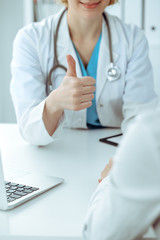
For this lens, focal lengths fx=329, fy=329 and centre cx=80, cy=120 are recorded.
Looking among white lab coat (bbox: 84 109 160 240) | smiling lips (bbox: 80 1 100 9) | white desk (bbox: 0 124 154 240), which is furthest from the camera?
smiling lips (bbox: 80 1 100 9)

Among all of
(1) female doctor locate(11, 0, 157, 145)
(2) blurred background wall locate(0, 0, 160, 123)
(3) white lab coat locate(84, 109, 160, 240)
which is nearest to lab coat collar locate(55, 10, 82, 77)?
(1) female doctor locate(11, 0, 157, 145)

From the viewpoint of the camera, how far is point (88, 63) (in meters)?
1.24

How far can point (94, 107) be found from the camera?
4.07 ft

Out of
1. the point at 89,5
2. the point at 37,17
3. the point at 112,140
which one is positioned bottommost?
the point at 112,140

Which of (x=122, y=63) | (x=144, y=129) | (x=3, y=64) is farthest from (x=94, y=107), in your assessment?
(x=3, y=64)

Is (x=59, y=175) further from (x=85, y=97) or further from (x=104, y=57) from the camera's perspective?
(x=104, y=57)

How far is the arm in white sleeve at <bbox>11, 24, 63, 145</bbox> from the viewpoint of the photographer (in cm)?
99

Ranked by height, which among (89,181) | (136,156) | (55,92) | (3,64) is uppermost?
(136,156)

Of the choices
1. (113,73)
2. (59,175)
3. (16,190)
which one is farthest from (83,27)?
(16,190)

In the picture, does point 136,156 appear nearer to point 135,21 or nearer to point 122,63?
point 122,63

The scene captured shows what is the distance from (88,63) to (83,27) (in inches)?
5.4

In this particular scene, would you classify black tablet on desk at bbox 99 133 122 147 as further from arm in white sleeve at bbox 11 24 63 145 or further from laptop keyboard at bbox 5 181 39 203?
laptop keyboard at bbox 5 181 39 203

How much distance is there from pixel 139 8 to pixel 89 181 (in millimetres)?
1834

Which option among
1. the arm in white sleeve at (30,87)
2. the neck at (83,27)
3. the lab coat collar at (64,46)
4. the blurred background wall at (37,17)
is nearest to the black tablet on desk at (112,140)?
the arm in white sleeve at (30,87)
